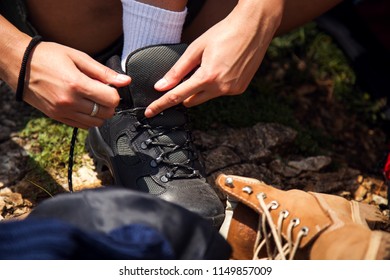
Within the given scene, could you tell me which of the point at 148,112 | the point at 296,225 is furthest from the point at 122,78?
the point at 296,225

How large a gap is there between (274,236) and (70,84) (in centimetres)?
86

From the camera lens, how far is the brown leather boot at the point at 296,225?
1741 millimetres

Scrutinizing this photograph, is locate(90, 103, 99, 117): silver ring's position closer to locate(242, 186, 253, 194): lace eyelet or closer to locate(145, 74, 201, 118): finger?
locate(145, 74, 201, 118): finger

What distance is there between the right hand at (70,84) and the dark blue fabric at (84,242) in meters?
0.58

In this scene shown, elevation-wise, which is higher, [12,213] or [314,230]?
[314,230]

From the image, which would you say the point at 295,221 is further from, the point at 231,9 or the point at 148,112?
the point at 231,9

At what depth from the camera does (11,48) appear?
211 centimetres

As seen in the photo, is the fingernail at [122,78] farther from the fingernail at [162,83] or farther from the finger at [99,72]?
the fingernail at [162,83]

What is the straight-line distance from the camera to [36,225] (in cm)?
155

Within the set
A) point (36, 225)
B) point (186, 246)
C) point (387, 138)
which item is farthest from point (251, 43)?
point (387, 138)

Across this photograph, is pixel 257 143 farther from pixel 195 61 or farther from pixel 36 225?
pixel 36 225

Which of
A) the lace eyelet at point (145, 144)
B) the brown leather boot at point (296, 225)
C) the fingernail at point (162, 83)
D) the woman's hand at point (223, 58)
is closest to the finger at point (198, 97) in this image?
the woman's hand at point (223, 58)

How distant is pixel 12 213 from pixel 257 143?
48.6 inches

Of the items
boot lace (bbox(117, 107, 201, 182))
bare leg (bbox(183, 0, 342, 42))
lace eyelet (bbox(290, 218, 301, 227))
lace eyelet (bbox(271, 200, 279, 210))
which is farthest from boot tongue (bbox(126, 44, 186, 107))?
lace eyelet (bbox(290, 218, 301, 227))
